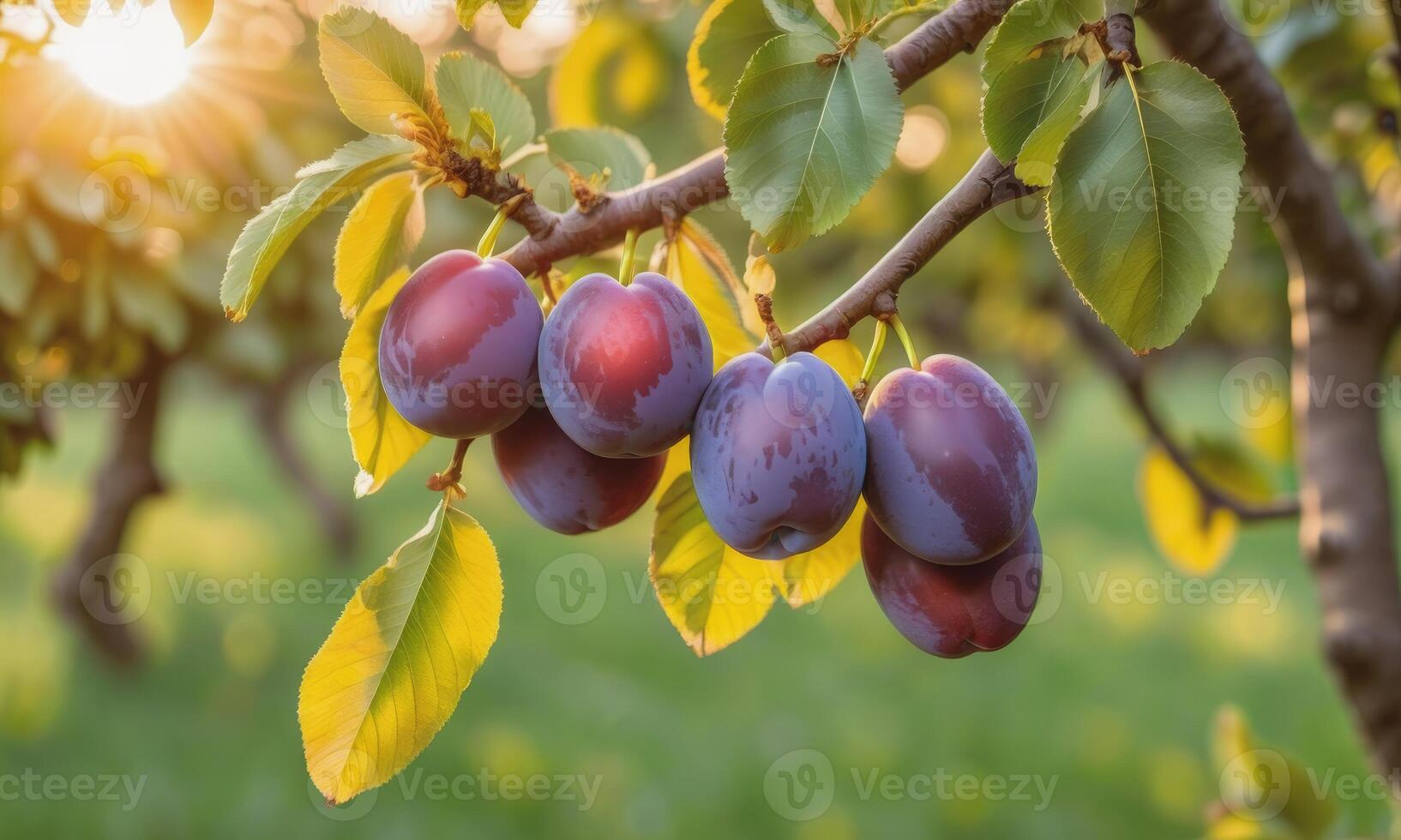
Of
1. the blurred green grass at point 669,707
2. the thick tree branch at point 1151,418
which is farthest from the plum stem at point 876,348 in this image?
the blurred green grass at point 669,707

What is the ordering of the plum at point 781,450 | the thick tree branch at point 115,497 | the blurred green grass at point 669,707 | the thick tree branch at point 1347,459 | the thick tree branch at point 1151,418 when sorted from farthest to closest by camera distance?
the blurred green grass at point 669,707 → the thick tree branch at point 115,497 → the thick tree branch at point 1151,418 → the thick tree branch at point 1347,459 → the plum at point 781,450

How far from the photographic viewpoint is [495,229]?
26.9 inches

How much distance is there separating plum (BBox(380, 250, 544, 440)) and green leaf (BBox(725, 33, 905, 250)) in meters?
0.17

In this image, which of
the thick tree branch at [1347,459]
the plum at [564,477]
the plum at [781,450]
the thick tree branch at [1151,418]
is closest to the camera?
the plum at [781,450]

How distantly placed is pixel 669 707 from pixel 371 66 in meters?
2.65

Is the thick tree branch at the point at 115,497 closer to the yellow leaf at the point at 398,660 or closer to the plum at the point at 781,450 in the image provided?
the yellow leaf at the point at 398,660

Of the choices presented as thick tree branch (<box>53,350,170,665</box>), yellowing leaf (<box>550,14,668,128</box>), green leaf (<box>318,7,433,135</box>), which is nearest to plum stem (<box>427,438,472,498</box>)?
green leaf (<box>318,7,433,135</box>)

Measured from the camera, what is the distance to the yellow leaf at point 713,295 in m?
0.81

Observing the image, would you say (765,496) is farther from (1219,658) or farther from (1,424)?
(1219,658)

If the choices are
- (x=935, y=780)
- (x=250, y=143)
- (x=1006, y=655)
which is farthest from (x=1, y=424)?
(x=1006, y=655)

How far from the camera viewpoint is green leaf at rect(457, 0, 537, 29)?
61 centimetres

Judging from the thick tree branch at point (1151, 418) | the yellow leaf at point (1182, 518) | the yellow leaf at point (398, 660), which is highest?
the yellow leaf at point (398, 660)

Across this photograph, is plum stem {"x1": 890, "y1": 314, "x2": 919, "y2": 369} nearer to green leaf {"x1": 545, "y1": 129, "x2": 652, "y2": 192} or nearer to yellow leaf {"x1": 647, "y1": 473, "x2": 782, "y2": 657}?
yellow leaf {"x1": 647, "y1": 473, "x2": 782, "y2": 657}

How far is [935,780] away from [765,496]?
7.48 ft
